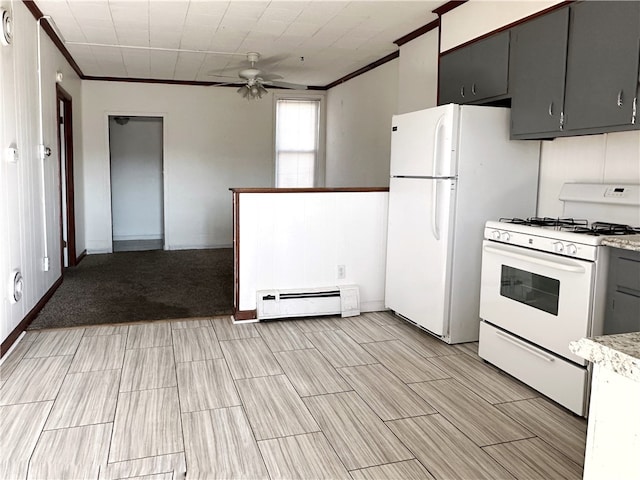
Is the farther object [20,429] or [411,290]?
[411,290]

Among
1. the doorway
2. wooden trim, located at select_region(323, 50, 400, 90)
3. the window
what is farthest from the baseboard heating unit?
the doorway

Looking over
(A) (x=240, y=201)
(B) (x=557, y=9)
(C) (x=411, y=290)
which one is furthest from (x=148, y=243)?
(B) (x=557, y=9)

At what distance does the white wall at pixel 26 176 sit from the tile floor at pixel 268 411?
56 centimetres

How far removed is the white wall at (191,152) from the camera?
7562mm

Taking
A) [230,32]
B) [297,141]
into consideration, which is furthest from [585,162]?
[297,141]

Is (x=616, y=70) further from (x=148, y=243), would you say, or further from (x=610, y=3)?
(x=148, y=243)

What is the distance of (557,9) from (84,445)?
11.4 ft

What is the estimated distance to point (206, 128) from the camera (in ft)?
26.1

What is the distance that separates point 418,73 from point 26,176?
3507 millimetres

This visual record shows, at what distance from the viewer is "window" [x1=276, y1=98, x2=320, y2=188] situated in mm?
8298

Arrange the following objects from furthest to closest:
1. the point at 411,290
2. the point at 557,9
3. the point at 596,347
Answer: the point at 411,290 → the point at 557,9 → the point at 596,347

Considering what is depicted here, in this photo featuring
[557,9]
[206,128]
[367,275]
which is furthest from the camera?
[206,128]

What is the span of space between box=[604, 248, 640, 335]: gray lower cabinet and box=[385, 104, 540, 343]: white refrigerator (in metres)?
1.21

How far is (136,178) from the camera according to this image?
355 inches
